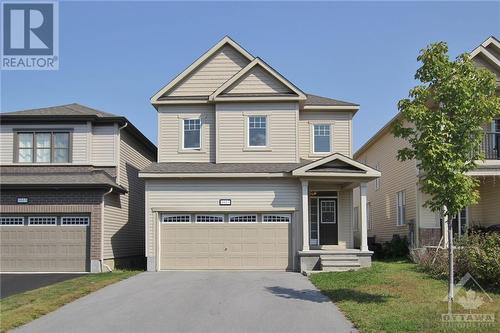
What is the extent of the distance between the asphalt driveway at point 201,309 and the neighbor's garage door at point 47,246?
475cm

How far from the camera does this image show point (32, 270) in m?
21.4

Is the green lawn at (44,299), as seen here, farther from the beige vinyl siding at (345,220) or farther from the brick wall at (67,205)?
the beige vinyl siding at (345,220)

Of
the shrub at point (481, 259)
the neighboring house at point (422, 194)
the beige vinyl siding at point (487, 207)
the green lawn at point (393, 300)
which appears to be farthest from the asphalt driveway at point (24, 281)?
the beige vinyl siding at point (487, 207)

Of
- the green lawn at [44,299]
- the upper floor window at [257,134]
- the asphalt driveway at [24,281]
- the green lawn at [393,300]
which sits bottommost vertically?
the asphalt driveway at [24,281]

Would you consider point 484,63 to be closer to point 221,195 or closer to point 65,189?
point 221,195

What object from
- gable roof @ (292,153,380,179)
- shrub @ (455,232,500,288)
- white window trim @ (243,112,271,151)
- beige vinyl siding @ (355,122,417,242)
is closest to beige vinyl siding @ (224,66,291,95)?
white window trim @ (243,112,271,151)

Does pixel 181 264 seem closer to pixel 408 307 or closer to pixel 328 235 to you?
pixel 328 235

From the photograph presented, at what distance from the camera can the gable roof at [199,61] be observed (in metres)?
23.0

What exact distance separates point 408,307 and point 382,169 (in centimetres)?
1859

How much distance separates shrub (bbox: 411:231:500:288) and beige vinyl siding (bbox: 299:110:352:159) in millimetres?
6715

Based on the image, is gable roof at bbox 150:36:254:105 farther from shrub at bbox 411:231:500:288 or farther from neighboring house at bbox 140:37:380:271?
shrub at bbox 411:231:500:288

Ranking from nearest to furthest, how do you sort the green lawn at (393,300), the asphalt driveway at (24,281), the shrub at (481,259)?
the green lawn at (393,300), the shrub at (481,259), the asphalt driveway at (24,281)

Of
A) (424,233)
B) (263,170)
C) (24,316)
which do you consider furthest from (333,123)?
(24,316)

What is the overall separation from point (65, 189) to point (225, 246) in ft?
20.8
